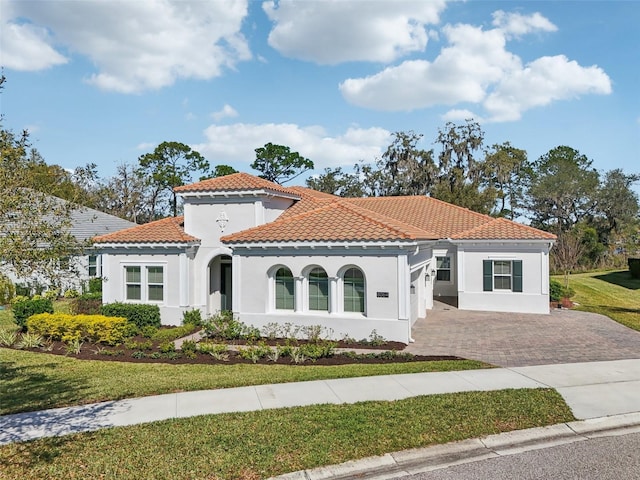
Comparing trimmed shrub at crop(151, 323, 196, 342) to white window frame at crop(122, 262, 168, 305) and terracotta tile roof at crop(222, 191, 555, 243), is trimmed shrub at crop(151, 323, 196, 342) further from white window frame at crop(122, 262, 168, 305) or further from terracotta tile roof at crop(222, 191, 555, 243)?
terracotta tile roof at crop(222, 191, 555, 243)

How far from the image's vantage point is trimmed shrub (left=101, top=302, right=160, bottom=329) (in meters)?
17.6

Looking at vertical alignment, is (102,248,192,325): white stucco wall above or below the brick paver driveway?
above

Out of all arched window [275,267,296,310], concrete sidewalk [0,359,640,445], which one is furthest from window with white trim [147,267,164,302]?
concrete sidewalk [0,359,640,445]

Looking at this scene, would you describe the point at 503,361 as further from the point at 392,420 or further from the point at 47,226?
the point at 47,226

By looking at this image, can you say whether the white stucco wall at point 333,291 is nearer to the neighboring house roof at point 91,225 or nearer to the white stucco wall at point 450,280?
the white stucco wall at point 450,280

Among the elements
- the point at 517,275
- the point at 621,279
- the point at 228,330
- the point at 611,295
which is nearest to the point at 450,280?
the point at 517,275

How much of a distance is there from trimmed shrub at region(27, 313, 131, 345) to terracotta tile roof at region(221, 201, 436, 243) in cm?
458

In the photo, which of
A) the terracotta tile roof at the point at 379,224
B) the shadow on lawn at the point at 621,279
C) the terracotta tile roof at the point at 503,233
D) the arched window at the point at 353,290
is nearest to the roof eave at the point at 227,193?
the terracotta tile roof at the point at 379,224

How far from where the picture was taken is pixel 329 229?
16.6 m

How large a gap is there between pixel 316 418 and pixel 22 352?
1078 centimetres

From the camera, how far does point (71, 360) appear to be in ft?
44.0

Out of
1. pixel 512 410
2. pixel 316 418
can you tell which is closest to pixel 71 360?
pixel 316 418

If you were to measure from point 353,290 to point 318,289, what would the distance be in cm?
127

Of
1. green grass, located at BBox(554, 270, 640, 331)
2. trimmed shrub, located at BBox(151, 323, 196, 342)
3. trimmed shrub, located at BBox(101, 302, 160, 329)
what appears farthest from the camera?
green grass, located at BBox(554, 270, 640, 331)
